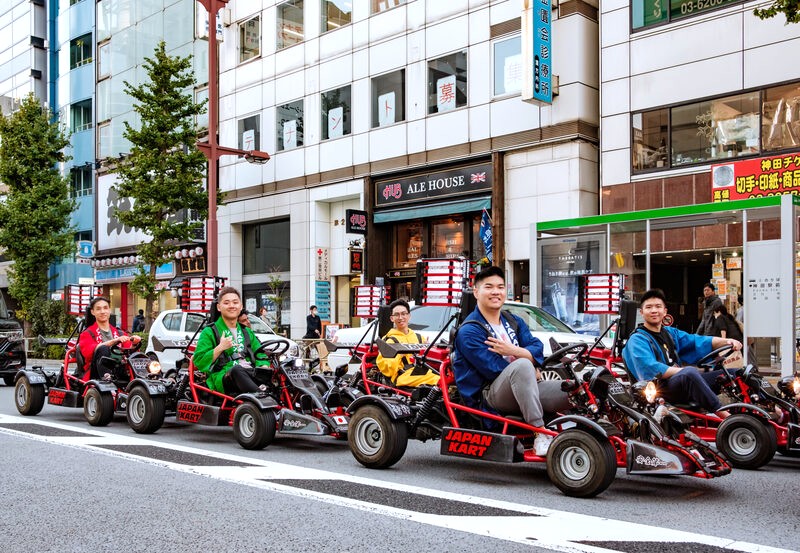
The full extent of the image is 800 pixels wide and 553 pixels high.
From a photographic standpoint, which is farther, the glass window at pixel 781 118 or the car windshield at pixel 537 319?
the glass window at pixel 781 118

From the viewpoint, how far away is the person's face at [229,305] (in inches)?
343

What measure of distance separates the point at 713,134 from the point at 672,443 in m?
13.9

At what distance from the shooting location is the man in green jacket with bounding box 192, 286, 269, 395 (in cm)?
851

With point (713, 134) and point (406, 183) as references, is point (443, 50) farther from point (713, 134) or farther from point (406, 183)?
point (713, 134)

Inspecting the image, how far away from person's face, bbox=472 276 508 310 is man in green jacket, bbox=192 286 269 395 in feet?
10.0

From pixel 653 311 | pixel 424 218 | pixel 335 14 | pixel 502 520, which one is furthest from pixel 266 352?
pixel 335 14

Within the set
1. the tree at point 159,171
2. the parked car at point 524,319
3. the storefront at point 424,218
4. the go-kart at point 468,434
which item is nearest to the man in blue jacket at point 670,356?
the go-kart at point 468,434

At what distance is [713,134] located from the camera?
18.0 m

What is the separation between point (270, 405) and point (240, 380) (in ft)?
2.16

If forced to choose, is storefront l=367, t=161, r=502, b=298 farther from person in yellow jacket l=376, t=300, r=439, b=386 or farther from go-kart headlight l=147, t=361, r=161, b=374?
go-kart headlight l=147, t=361, r=161, b=374

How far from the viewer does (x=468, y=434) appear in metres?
6.32

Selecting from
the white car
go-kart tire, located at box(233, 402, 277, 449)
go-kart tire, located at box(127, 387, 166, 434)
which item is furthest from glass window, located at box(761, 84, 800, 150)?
go-kart tire, located at box(127, 387, 166, 434)

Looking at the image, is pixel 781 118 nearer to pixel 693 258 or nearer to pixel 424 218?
pixel 693 258

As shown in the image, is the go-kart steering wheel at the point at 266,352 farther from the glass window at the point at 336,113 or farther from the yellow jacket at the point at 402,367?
the glass window at the point at 336,113
